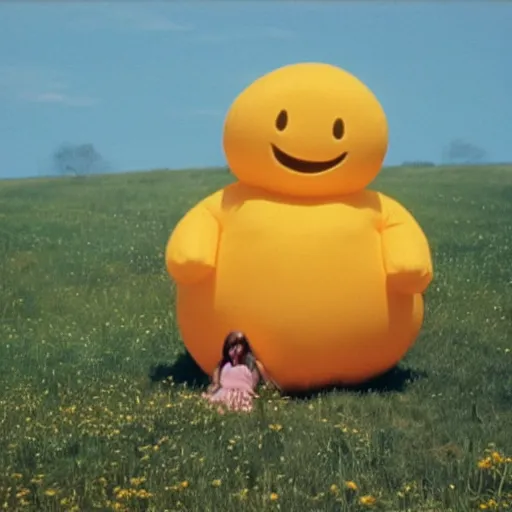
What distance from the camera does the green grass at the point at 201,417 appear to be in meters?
6.14

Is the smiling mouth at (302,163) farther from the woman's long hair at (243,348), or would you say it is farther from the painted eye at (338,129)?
the woman's long hair at (243,348)

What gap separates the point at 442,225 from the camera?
20672 mm

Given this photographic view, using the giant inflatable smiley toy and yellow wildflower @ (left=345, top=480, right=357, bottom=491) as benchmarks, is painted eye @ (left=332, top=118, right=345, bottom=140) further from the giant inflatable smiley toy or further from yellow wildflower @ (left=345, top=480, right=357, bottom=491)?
yellow wildflower @ (left=345, top=480, right=357, bottom=491)

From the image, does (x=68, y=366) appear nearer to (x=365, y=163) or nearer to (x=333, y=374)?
(x=333, y=374)

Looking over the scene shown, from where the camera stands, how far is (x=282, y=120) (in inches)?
343

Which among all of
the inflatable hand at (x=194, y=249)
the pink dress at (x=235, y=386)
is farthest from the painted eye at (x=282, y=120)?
the pink dress at (x=235, y=386)

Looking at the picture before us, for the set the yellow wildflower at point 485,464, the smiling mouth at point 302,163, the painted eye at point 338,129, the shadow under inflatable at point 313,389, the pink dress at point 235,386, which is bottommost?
the shadow under inflatable at point 313,389

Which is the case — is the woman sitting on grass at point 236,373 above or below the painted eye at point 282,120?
below

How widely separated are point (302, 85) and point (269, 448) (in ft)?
10.4

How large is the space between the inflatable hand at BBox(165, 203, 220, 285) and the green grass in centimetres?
98

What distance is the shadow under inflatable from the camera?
8.97 meters

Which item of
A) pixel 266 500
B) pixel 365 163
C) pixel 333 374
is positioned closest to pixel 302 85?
pixel 365 163

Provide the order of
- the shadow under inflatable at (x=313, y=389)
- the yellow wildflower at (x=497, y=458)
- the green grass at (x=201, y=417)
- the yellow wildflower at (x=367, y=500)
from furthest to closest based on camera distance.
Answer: the shadow under inflatable at (x=313, y=389) < the yellow wildflower at (x=497, y=458) < the green grass at (x=201, y=417) < the yellow wildflower at (x=367, y=500)

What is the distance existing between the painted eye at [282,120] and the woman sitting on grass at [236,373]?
168 cm
